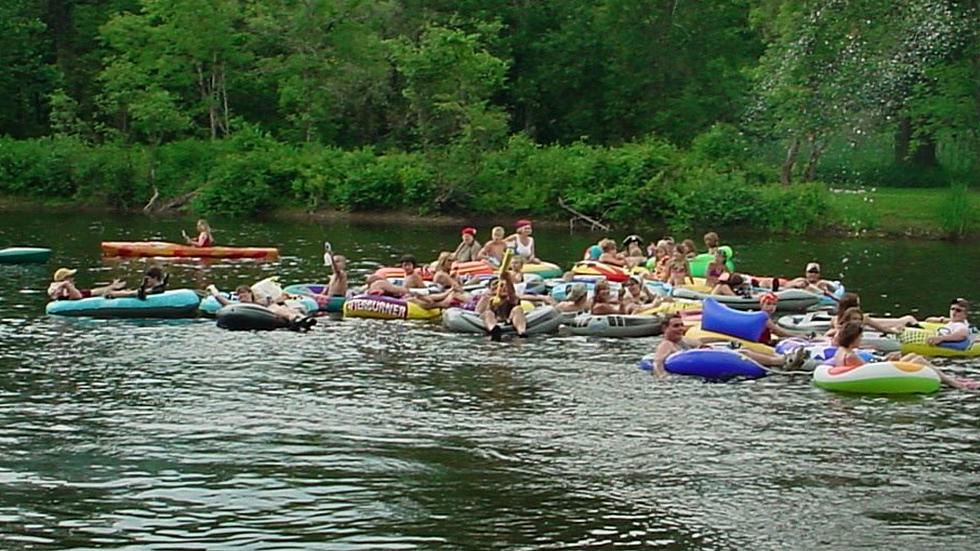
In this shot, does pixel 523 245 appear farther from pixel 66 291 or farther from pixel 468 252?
pixel 66 291

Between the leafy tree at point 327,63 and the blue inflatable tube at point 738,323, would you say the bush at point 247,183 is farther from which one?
the blue inflatable tube at point 738,323

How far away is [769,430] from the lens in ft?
54.1

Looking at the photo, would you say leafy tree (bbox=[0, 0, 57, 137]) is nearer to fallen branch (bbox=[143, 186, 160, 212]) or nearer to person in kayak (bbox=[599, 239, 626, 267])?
fallen branch (bbox=[143, 186, 160, 212])

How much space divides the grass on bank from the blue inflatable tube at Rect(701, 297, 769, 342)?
20637 mm

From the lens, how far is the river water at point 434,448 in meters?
12.8

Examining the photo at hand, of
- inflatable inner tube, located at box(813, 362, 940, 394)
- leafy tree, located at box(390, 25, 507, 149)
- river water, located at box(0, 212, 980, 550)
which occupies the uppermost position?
leafy tree, located at box(390, 25, 507, 149)

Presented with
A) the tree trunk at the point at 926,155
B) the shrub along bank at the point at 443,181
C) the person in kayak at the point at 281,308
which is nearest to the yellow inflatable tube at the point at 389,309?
the person in kayak at the point at 281,308

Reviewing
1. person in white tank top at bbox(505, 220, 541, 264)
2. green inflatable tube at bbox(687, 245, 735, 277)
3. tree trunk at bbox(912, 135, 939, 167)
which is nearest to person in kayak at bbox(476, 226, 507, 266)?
person in white tank top at bbox(505, 220, 541, 264)

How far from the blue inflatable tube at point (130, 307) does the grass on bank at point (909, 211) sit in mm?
21770

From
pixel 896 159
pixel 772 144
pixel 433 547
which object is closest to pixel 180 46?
pixel 772 144

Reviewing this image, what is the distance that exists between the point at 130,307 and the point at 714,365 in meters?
9.69

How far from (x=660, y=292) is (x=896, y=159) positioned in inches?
1011

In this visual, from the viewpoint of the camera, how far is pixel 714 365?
19.5 metres

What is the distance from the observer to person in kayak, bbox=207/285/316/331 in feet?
76.6
